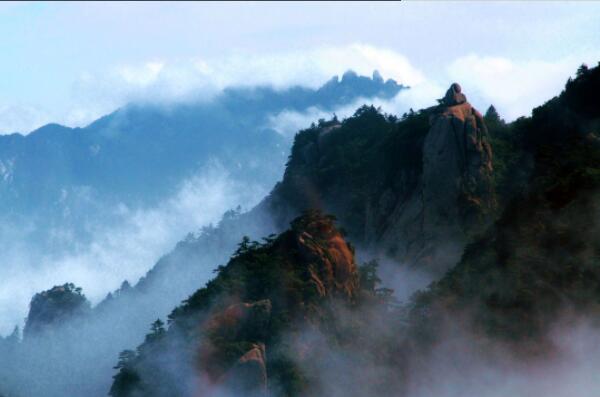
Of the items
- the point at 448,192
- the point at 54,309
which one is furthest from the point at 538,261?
the point at 54,309

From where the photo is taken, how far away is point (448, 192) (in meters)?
67.6

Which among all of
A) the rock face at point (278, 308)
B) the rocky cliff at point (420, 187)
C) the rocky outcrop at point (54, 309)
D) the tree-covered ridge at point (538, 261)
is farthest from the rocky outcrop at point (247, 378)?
the rocky outcrop at point (54, 309)

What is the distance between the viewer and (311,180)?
9094 cm

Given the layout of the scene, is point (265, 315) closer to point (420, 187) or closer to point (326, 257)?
point (326, 257)

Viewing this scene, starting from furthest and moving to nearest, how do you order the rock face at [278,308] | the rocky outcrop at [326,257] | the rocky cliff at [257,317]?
the rocky outcrop at [326,257] < the rocky cliff at [257,317] < the rock face at [278,308]

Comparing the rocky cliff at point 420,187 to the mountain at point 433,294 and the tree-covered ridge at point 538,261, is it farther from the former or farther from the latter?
the tree-covered ridge at point 538,261

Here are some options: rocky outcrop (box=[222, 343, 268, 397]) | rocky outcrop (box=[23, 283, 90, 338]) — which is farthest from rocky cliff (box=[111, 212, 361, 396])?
rocky outcrop (box=[23, 283, 90, 338])

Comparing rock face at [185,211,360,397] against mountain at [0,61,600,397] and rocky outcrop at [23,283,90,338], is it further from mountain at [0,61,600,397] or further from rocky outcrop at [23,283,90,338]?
rocky outcrop at [23,283,90,338]

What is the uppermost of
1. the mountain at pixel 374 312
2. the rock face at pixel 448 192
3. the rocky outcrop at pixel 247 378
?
the rock face at pixel 448 192

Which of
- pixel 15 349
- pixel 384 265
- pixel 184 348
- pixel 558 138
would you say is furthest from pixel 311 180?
pixel 184 348

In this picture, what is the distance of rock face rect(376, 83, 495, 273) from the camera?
65.9 metres

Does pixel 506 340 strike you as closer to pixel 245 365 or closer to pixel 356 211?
pixel 245 365

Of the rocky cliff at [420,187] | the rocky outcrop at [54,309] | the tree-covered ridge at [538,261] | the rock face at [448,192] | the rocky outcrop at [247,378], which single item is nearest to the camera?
the tree-covered ridge at [538,261]

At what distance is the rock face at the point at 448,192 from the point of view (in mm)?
65875
